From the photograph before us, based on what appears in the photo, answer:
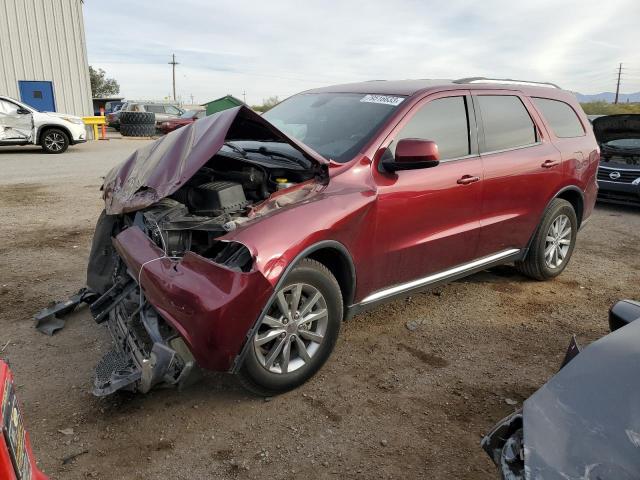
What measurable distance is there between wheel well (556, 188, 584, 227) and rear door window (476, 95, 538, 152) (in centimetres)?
77

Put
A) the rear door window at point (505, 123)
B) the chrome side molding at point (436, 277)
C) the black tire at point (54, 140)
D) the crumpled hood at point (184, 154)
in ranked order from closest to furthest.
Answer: the crumpled hood at point (184, 154) → the chrome side molding at point (436, 277) → the rear door window at point (505, 123) → the black tire at point (54, 140)

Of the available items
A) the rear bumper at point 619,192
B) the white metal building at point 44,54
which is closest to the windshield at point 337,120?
the rear bumper at point 619,192

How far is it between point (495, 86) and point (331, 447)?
10.8ft

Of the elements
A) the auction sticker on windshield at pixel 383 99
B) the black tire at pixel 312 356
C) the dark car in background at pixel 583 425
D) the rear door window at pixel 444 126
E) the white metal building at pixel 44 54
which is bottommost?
the black tire at pixel 312 356

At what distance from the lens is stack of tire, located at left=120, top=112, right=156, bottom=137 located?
23984mm

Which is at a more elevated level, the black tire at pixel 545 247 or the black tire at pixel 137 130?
the black tire at pixel 545 247

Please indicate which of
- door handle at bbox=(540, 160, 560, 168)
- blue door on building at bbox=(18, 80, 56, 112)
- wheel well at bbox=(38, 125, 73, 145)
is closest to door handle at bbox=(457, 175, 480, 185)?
door handle at bbox=(540, 160, 560, 168)

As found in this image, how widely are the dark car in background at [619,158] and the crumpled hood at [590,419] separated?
817 cm

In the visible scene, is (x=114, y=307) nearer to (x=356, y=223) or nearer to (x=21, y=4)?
(x=356, y=223)

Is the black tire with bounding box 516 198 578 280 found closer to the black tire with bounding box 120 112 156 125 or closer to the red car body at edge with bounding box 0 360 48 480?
the red car body at edge with bounding box 0 360 48 480

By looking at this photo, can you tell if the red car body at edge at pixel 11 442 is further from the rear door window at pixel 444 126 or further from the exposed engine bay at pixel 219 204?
the rear door window at pixel 444 126

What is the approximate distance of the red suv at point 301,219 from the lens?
2641mm

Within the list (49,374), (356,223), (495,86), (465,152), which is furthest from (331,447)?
(495,86)

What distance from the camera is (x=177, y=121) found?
23.8 m
